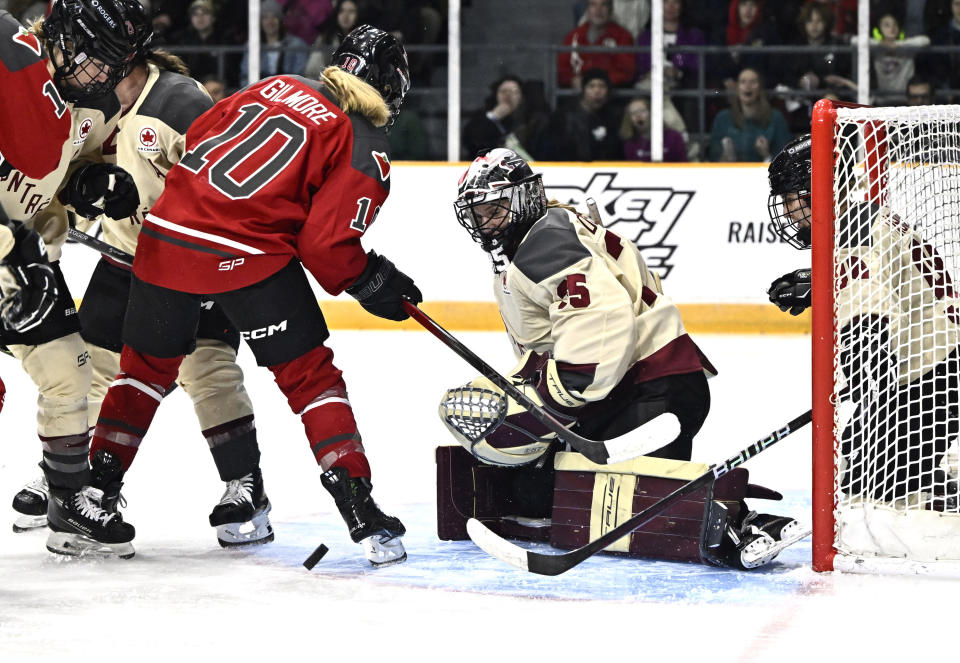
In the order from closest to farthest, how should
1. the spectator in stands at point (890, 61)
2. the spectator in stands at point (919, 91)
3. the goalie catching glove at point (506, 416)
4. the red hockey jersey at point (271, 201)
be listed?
the red hockey jersey at point (271, 201)
the goalie catching glove at point (506, 416)
the spectator in stands at point (919, 91)
the spectator in stands at point (890, 61)

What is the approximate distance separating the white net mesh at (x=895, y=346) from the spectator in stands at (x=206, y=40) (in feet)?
18.4

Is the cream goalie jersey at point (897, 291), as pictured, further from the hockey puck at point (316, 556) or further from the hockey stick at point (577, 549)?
the hockey puck at point (316, 556)

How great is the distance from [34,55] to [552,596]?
1.42 metres

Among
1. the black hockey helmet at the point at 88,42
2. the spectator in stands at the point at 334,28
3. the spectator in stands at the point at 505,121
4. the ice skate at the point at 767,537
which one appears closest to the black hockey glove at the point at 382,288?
the black hockey helmet at the point at 88,42

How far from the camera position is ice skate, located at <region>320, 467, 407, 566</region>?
2.91m

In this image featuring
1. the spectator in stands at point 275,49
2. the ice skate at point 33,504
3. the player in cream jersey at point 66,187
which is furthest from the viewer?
the spectator in stands at point 275,49

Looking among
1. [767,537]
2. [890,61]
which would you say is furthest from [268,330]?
[890,61]

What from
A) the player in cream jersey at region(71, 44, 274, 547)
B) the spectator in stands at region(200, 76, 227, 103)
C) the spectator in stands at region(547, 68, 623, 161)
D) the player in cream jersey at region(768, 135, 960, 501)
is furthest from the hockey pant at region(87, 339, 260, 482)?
the spectator in stands at region(200, 76, 227, 103)

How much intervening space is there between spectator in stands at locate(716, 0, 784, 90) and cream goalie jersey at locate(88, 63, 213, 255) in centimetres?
506

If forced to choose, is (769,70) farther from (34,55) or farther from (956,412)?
(34,55)

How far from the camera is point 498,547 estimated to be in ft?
9.34

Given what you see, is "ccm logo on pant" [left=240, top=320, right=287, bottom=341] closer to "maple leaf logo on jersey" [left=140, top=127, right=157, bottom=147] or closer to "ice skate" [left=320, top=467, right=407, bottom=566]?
"ice skate" [left=320, top=467, right=407, bottom=566]

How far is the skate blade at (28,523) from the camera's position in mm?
3294

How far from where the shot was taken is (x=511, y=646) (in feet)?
7.82
